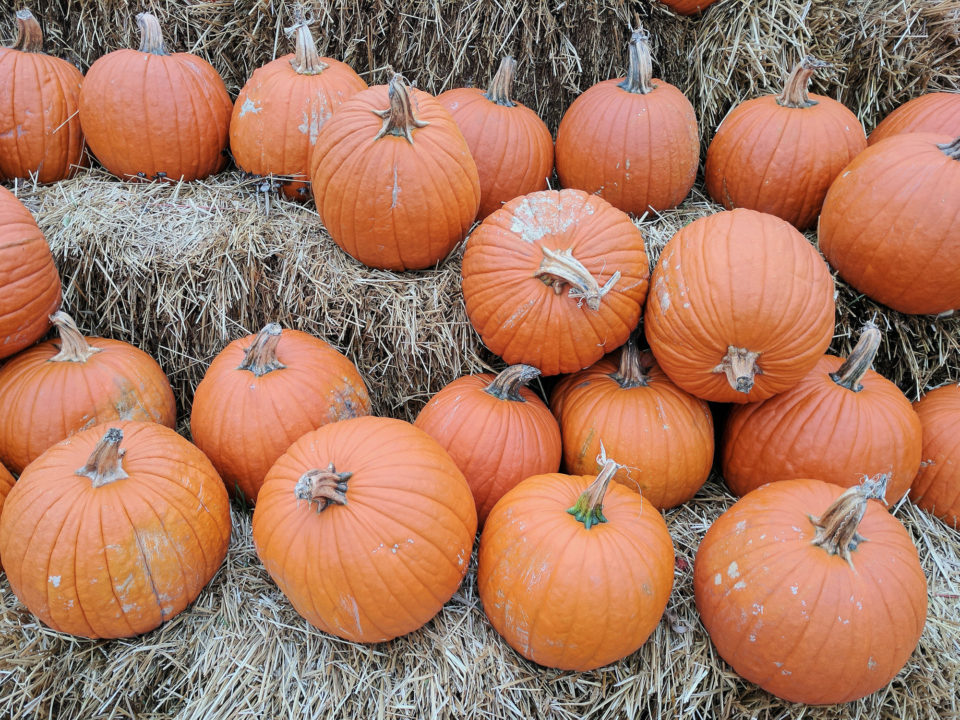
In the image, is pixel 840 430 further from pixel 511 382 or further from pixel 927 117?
pixel 927 117

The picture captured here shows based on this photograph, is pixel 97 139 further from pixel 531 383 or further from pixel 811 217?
pixel 811 217

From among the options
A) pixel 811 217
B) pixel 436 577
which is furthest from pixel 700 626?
pixel 811 217

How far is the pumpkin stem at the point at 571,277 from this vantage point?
2348 millimetres

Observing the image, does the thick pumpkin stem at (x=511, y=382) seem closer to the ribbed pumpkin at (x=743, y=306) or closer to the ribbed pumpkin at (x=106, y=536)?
the ribbed pumpkin at (x=743, y=306)

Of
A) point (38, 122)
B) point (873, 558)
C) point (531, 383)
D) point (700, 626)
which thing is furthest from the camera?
point (38, 122)

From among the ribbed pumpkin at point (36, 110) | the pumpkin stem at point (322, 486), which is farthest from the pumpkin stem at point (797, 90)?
the ribbed pumpkin at point (36, 110)

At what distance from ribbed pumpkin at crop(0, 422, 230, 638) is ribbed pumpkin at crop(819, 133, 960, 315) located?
257cm

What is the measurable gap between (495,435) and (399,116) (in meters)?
1.19

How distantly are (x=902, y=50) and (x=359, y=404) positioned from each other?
2923 millimetres

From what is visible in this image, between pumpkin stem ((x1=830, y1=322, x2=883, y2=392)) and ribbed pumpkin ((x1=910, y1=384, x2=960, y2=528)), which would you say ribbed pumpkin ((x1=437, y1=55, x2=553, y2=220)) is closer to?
pumpkin stem ((x1=830, y1=322, x2=883, y2=392))

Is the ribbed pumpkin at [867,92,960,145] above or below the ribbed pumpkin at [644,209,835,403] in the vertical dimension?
above

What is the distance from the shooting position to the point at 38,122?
316 cm

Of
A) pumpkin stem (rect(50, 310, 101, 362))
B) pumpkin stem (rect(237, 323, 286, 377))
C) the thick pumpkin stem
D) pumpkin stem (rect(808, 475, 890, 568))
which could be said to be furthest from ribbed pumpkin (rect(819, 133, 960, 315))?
pumpkin stem (rect(50, 310, 101, 362))

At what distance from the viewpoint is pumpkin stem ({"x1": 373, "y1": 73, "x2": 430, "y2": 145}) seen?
8.09 feet
